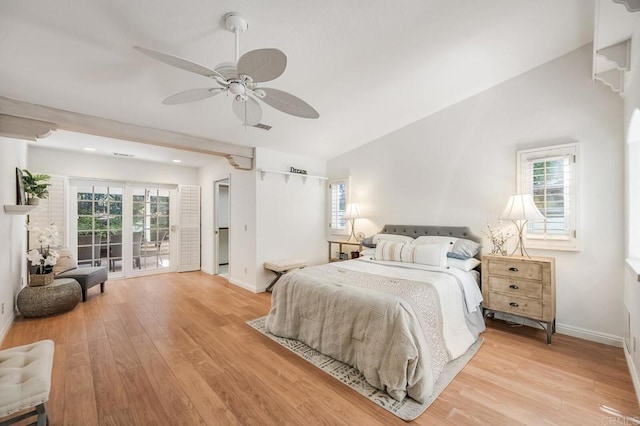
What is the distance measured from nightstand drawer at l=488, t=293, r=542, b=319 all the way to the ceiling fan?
9.27ft

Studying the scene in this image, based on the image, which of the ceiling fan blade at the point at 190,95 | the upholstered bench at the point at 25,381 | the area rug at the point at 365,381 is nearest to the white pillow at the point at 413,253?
the area rug at the point at 365,381

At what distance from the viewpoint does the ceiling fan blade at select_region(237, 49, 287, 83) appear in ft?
5.05

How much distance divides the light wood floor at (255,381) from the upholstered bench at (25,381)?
17.1 inches

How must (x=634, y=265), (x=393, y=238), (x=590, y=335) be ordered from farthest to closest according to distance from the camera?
(x=393, y=238) < (x=590, y=335) < (x=634, y=265)

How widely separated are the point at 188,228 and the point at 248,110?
474 centimetres

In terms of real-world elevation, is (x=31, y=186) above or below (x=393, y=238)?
above

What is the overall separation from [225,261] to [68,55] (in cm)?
547

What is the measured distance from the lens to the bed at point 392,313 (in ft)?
6.54

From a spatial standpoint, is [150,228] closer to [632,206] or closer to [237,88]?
[237,88]

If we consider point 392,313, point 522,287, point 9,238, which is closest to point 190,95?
point 392,313

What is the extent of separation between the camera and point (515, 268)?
2.95m

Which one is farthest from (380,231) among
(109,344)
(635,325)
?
(109,344)

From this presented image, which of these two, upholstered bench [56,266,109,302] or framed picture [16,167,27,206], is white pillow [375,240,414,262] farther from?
framed picture [16,167,27,206]

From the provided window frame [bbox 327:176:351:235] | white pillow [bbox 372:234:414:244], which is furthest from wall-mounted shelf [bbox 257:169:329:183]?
white pillow [bbox 372:234:414:244]
